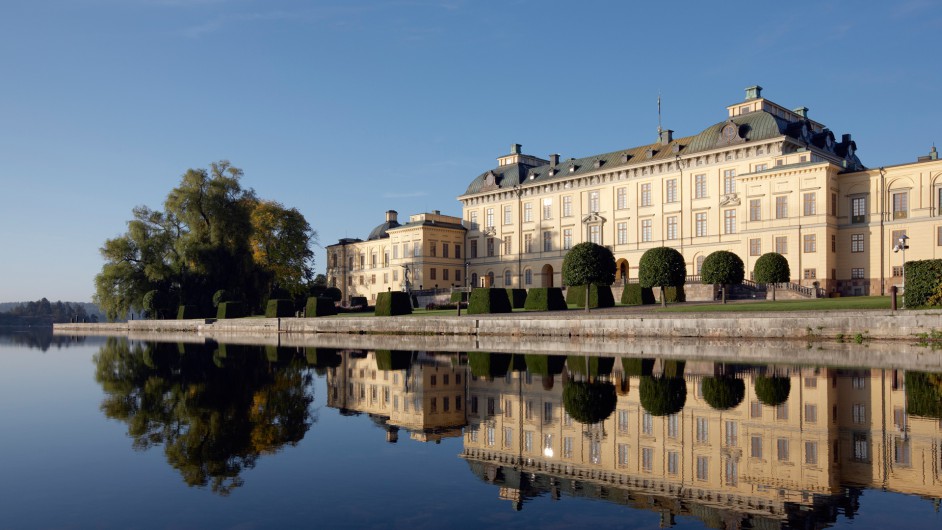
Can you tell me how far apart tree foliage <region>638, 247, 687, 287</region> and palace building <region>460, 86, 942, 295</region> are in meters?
10.6

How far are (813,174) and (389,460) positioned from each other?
40.2 meters

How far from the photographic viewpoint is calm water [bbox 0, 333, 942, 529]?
5707 millimetres

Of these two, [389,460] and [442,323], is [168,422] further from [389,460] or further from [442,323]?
[442,323]

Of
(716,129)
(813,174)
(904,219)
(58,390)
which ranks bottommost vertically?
(58,390)

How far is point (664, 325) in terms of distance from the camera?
26.8m

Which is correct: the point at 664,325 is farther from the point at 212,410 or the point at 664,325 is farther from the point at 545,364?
the point at 212,410

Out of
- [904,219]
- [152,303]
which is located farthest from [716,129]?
[152,303]

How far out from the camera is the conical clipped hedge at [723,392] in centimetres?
1050

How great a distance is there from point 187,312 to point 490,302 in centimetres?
2570

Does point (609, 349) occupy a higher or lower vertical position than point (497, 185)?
lower

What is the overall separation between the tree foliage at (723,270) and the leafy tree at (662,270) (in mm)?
1327

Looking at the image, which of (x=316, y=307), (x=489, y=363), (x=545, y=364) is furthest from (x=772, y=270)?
(x=316, y=307)

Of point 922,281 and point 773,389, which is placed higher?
point 922,281

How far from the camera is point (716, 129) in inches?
1909
